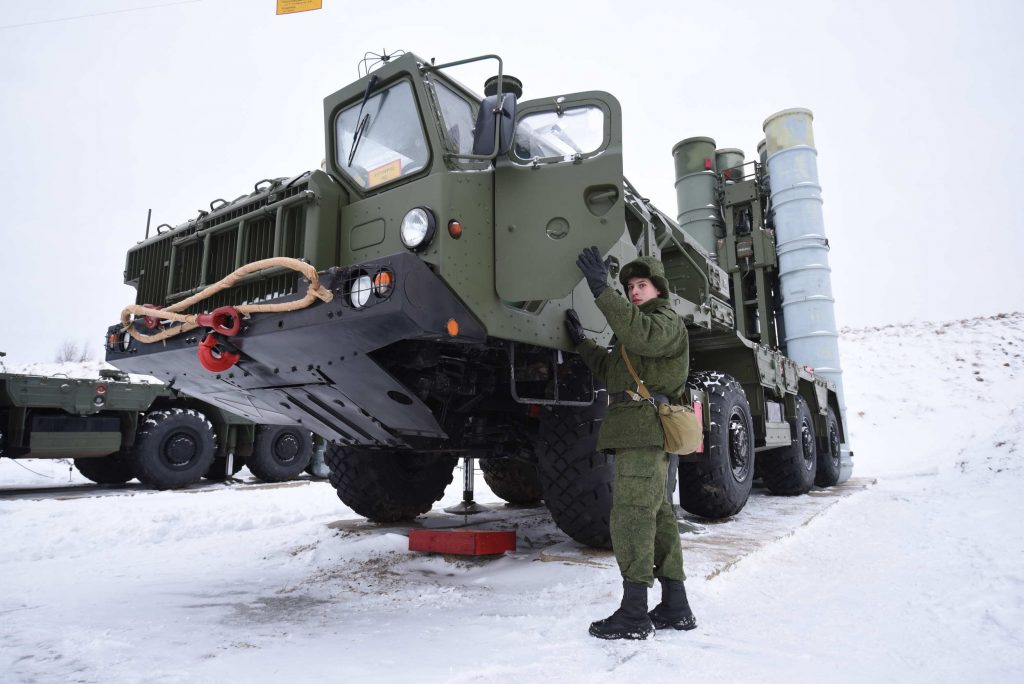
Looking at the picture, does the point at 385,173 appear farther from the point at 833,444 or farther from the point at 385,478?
the point at 833,444

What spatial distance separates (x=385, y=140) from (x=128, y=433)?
7281mm

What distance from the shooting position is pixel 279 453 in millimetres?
10297

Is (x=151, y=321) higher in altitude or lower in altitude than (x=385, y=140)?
lower

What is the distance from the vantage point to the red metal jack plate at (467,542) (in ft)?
13.4

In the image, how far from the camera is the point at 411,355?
309 cm

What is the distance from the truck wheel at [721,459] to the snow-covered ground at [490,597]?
312mm

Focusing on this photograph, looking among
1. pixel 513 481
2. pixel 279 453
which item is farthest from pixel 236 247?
pixel 279 453

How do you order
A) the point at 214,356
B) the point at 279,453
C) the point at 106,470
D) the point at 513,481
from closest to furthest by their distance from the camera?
the point at 214,356
the point at 513,481
the point at 106,470
the point at 279,453

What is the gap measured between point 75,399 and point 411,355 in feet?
23.6

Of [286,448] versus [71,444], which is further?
[286,448]

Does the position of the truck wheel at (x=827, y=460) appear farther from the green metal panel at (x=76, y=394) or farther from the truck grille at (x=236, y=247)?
the green metal panel at (x=76, y=394)

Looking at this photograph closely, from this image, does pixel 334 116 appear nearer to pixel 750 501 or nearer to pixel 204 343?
pixel 204 343

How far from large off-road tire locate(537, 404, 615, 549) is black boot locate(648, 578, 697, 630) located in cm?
100

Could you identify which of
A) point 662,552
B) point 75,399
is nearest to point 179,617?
point 662,552
